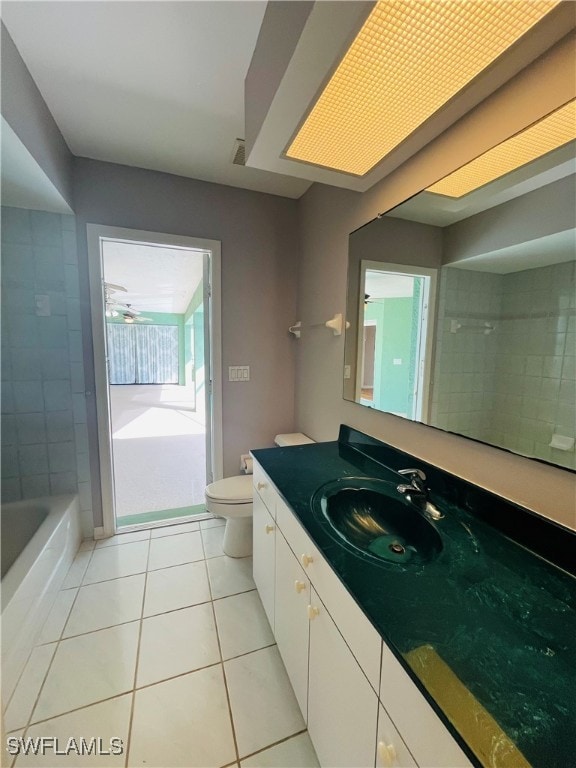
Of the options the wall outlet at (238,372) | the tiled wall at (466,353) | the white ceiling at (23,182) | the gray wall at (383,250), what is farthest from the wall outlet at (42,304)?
the tiled wall at (466,353)

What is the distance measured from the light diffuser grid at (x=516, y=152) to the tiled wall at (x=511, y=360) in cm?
28

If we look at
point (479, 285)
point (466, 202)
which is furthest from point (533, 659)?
point (466, 202)

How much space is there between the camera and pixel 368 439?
1541 millimetres

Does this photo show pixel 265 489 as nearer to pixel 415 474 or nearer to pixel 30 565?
pixel 415 474

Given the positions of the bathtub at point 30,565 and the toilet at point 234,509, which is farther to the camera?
the toilet at point 234,509

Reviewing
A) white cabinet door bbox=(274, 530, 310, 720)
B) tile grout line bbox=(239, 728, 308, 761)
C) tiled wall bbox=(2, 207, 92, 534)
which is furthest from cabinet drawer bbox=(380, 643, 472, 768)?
tiled wall bbox=(2, 207, 92, 534)

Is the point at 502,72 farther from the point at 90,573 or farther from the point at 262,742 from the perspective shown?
the point at 90,573

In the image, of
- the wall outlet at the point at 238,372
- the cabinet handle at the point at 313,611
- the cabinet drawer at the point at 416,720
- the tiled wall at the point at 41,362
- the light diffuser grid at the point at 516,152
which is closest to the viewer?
the cabinet drawer at the point at 416,720

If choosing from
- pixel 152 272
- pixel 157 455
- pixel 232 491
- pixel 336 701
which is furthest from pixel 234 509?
pixel 152 272

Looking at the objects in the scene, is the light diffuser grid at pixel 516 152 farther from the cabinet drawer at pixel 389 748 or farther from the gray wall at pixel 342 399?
the cabinet drawer at pixel 389 748

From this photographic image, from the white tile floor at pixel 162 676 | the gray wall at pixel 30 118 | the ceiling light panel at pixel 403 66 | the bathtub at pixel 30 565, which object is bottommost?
the white tile floor at pixel 162 676

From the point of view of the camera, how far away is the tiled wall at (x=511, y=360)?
793mm

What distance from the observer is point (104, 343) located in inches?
80.3

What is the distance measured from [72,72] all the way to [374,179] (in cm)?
137
